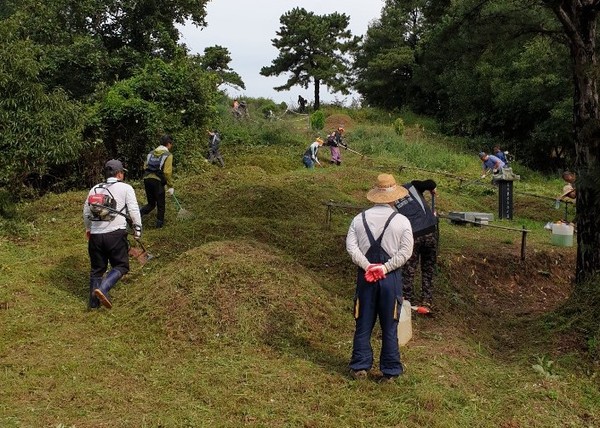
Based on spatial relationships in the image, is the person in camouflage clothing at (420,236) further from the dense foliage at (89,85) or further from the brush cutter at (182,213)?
the dense foliage at (89,85)

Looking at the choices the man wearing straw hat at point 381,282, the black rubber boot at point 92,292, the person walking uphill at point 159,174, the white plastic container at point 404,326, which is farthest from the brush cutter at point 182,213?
the man wearing straw hat at point 381,282

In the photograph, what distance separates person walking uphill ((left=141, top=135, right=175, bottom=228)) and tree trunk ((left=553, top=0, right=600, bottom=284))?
5.45 metres

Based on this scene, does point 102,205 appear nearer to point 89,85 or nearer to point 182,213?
point 182,213

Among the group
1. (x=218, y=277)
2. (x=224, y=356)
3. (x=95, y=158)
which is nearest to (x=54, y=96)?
(x=95, y=158)

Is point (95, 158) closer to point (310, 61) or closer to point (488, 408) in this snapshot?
point (488, 408)

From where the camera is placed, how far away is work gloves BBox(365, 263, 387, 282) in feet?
14.2

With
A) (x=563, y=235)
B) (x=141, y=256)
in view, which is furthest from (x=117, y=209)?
(x=563, y=235)

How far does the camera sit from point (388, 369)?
4.38 metres

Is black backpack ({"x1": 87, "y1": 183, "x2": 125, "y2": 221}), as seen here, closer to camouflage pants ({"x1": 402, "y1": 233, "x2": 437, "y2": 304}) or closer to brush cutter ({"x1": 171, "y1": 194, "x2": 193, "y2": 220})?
camouflage pants ({"x1": 402, "y1": 233, "x2": 437, "y2": 304})

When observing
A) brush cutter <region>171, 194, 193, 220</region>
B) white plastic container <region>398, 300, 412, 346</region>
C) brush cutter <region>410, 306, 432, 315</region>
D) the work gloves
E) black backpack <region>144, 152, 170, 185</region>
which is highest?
black backpack <region>144, 152, 170, 185</region>

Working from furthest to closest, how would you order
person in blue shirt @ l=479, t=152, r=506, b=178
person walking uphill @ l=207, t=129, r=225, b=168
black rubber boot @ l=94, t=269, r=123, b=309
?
person walking uphill @ l=207, t=129, r=225, b=168 < person in blue shirt @ l=479, t=152, r=506, b=178 < black rubber boot @ l=94, t=269, r=123, b=309

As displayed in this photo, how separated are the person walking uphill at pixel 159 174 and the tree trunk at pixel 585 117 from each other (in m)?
5.45

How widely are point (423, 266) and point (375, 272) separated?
2.18m

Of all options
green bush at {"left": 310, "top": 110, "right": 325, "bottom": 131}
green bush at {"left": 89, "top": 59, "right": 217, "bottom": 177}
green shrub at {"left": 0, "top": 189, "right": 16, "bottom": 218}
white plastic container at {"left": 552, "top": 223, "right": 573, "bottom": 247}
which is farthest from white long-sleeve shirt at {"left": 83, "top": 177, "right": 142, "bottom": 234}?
green bush at {"left": 310, "top": 110, "right": 325, "bottom": 131}
